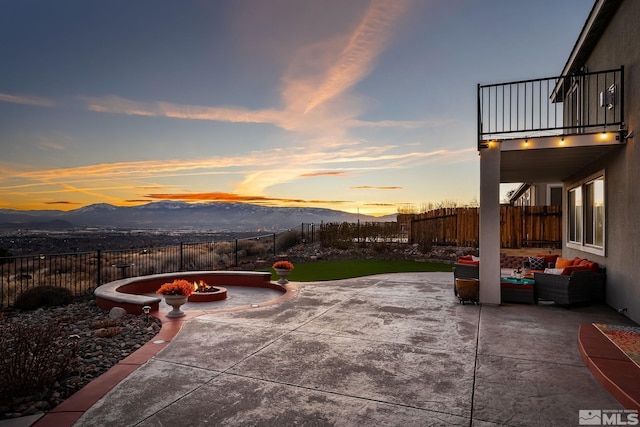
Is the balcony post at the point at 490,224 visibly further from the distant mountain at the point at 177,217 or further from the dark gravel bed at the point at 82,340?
the distant mountain at the point at 177,217

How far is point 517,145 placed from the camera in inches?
293

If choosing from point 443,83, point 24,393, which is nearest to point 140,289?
point 24,393

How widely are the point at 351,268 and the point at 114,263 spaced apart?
349 inches

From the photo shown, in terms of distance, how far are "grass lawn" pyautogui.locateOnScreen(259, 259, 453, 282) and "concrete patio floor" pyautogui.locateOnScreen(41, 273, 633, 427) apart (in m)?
5.35

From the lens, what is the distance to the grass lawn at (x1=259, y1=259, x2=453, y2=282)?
12250mm

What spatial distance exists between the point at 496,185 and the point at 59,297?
9957 mm

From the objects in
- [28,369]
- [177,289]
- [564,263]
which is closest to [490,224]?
[564,263]

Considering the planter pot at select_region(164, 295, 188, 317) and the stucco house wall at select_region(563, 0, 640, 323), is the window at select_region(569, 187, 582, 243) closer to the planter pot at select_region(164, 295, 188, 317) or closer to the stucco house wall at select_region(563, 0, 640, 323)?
the stucco house wall at select_region(563, 0, 640, 323)

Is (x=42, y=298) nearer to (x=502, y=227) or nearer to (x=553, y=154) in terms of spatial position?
(x=553, y=154)

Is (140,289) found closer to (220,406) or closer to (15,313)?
(15,313)

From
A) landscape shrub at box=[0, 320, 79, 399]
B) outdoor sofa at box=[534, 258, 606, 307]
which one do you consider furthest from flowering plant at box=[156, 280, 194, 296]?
outdoor sofa at box=[534, 258, 606, 307]

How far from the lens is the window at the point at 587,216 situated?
27.6 ft

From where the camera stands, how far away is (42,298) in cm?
789

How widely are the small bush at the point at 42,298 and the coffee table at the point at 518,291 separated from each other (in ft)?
32.1
